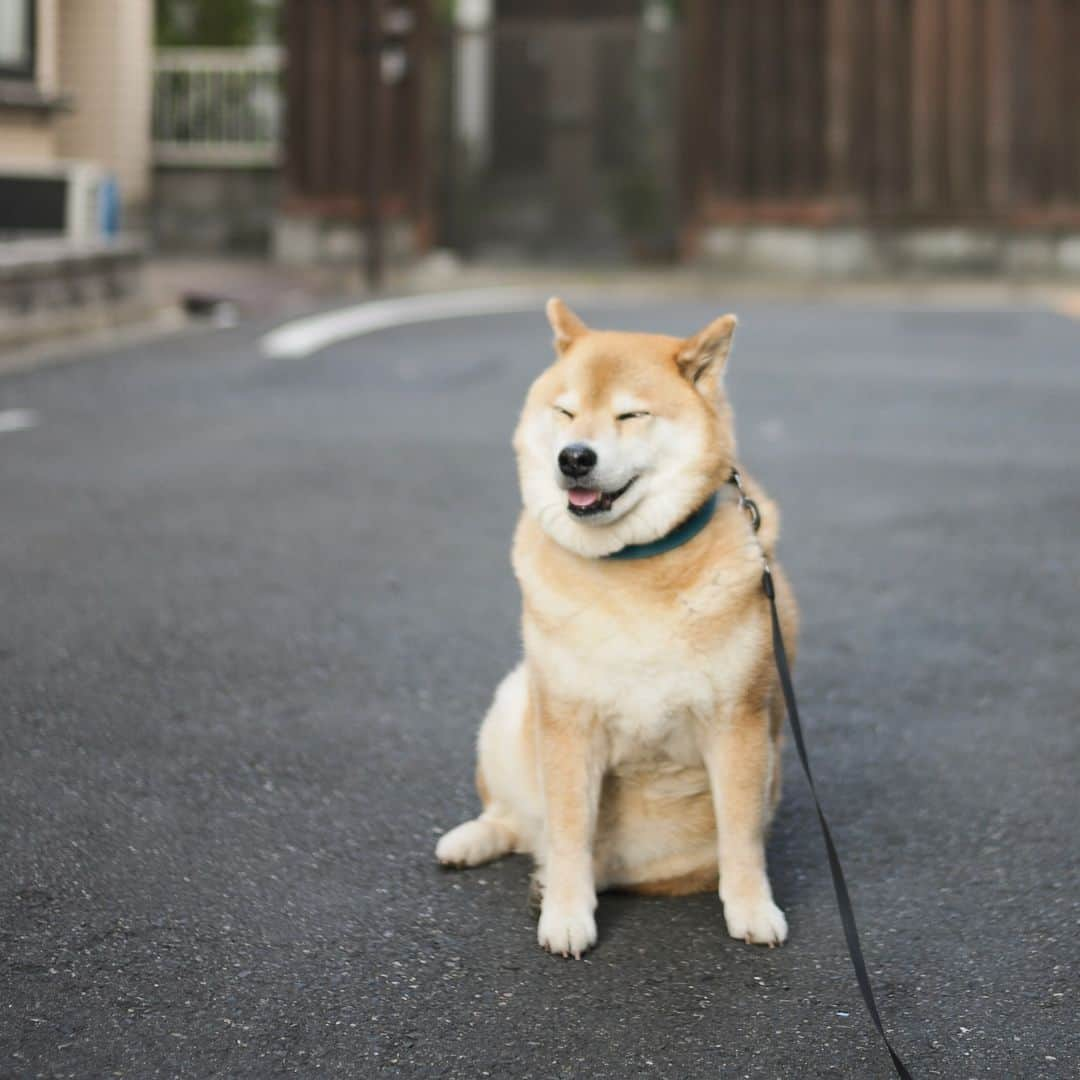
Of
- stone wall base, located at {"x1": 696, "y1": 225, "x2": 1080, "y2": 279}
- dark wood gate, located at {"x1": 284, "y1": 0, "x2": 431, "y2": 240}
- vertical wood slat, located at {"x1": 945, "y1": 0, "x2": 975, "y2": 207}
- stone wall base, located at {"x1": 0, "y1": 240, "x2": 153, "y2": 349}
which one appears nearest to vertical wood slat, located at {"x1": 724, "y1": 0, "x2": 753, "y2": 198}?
stone wall base, located at {"x1": 696, "y1": 225, "x2": 1080, "y2": 279}

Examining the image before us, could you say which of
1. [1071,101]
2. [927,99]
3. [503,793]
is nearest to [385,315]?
[927,99]

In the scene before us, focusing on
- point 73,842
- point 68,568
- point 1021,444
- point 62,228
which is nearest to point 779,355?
point 1021,444

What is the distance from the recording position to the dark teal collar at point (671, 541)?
3559 millimetres

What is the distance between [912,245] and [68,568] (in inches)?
668

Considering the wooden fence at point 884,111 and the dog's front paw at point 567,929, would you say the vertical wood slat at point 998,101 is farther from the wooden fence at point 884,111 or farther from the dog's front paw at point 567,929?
the dog's front paw at point 567,929

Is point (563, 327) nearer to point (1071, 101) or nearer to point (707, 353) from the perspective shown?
point (707, 353)

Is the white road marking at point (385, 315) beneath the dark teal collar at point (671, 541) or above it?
above

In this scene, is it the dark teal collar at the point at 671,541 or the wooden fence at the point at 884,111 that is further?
the wooden fence at the point at 884,111

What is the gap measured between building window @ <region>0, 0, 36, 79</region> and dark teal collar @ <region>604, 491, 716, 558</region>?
48.5 ft

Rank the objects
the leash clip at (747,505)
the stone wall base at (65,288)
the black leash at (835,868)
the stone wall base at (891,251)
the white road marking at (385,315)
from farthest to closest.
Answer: the stone wall base at (891,251)
the white road marking at (385,315)
the stone wall base at (65,288)
the leash clip at (747,505)
the black leash at (835,868)

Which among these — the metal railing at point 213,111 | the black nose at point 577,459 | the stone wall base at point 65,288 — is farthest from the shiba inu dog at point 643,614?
the metal railing at point 213,111

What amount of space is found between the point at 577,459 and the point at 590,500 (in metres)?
0.08

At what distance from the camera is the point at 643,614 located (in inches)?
139

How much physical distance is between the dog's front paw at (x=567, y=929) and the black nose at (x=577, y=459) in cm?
82
